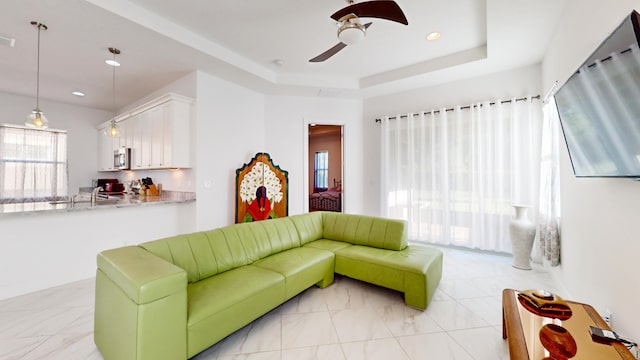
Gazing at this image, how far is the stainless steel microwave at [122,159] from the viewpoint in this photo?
471 centimetres

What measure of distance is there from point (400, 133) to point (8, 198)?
775 centimetres

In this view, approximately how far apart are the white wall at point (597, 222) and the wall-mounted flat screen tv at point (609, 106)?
21cm

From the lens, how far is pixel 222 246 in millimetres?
2311

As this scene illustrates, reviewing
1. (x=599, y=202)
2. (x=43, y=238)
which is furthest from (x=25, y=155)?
(x=599, y=202)

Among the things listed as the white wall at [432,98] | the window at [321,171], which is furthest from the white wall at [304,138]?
the window at [321,171]

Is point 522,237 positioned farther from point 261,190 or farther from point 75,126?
point 75,126

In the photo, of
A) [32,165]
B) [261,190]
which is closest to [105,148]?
[32,165]

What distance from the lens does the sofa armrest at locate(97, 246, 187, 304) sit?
136cm

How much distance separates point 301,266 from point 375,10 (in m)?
2.39

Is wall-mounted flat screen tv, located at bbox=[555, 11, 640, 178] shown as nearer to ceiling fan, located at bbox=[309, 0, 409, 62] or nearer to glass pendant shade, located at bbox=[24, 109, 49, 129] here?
ceiling fan, located at bbox=[309, 0, 409, 62]

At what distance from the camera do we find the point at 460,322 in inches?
84.8

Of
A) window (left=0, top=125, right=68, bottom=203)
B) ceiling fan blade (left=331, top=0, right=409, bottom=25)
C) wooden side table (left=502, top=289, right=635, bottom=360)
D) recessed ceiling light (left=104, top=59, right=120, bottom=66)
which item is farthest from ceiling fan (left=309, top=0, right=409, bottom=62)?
window (left=0, top=125, right=68, bottom=203)

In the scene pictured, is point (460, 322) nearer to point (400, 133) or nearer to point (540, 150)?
point (540, 150)

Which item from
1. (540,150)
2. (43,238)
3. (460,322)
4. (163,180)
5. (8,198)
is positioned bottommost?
(460,322)
